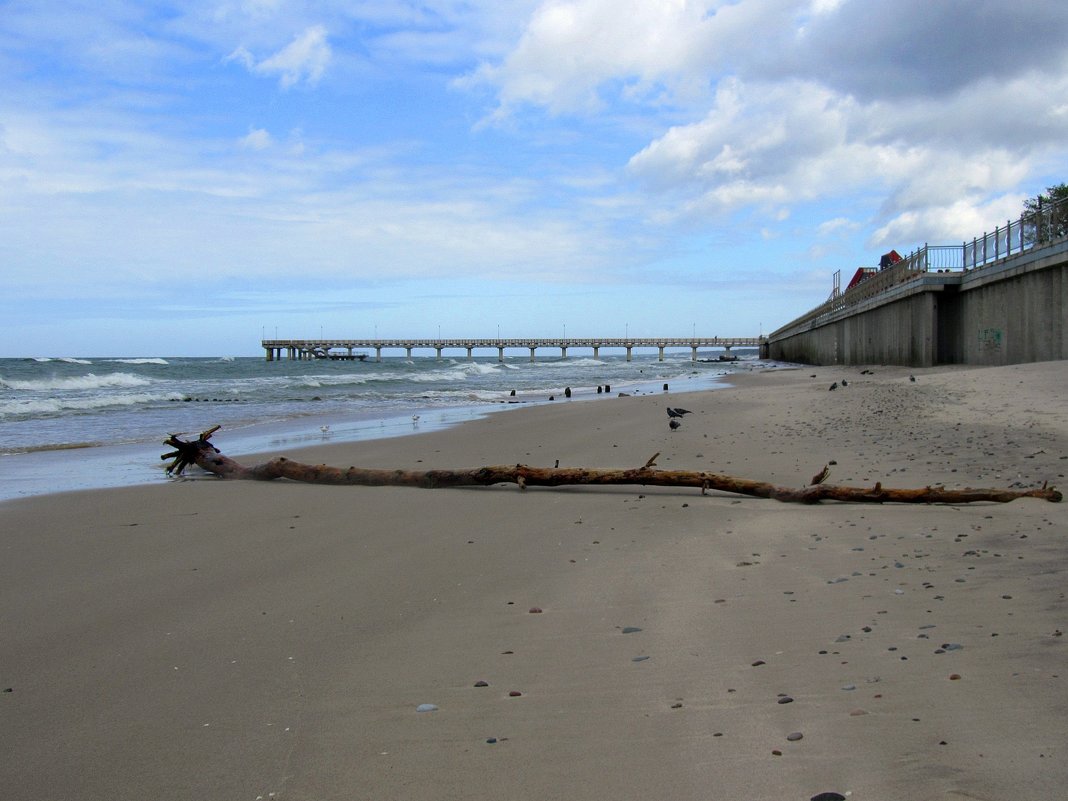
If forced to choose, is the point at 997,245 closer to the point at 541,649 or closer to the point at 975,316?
the point at 975,316

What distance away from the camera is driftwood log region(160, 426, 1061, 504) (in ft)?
19.3

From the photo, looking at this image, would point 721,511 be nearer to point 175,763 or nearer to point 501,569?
point 501,569

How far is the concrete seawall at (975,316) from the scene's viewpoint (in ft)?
53.1

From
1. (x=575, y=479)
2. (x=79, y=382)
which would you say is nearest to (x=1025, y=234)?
(x=575, y=479)

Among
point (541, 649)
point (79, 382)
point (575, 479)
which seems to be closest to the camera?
point (541, 649)

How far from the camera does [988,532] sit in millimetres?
4852

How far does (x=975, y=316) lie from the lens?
66.6 feet

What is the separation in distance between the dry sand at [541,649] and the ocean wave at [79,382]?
39300 millimetres

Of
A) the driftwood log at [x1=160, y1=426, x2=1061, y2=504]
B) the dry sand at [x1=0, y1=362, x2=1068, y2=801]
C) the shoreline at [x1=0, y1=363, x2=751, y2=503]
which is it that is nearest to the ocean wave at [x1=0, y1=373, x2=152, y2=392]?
the shoreline at [x1=0, y1=363, x2=751, y2=503]

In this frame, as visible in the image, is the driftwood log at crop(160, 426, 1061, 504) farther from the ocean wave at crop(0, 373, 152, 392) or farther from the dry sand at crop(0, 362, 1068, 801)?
the ocean wave at crop(0, 373, 152, 392)

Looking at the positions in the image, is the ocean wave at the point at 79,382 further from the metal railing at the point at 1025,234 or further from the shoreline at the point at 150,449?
the metal railing at the point at 1025,234

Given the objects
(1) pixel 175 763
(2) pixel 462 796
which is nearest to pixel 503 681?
(2) pixel 462 796

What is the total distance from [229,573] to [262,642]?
1.34 meters

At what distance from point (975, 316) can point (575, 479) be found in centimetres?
1720
